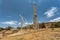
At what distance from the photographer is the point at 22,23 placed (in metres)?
32.8

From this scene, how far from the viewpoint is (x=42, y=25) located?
51656 mm

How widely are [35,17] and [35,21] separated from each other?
2.18 feet

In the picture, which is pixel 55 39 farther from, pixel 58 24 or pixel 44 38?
pixel 58 24

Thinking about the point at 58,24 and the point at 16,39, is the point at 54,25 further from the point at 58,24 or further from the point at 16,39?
the point at 16,39

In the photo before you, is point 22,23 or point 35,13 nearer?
point 35,13

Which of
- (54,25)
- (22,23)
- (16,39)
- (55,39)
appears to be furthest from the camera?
(54,25)

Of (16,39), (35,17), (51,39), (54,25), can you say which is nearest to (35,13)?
(35,17)

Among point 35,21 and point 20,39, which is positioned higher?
point 35,21

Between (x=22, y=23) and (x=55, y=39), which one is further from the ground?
(x=22, y=23)

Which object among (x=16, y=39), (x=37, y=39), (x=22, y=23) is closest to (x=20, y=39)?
(x=16, y=39)

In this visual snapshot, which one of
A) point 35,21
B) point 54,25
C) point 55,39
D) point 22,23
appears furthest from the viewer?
point 54,25

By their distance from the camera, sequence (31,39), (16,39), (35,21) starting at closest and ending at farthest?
1. (31,39)
2. (16,39)
3. (35,21)

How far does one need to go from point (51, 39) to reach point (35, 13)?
Answer: 275 inches

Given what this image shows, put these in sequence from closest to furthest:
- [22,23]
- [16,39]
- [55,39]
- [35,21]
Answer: [55,39]
[16,39]
[35,21]
[22,23]
